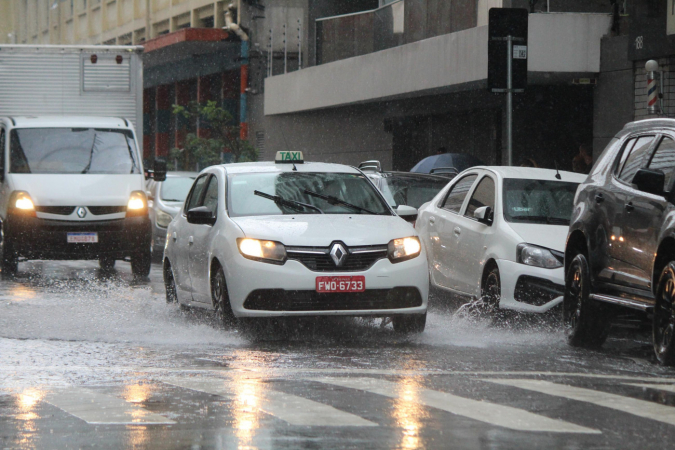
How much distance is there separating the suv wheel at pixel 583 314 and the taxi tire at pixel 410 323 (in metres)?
1.18

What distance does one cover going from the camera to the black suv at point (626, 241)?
Answer: 8859mm

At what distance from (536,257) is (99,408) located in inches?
209

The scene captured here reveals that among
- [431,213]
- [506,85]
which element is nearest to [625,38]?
[506,85]

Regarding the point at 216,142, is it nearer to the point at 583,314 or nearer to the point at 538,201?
the point at 538,201

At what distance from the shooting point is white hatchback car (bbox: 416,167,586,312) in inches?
442

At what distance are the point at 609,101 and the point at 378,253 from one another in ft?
41.3

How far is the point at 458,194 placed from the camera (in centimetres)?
1336

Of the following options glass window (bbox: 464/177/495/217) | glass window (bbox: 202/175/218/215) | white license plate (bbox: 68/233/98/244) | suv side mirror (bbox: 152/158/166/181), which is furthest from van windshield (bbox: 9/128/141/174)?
glass window (bbox: 464/177/495/217)

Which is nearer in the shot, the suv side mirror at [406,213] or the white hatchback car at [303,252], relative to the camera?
the white hatchback car at [303,252]

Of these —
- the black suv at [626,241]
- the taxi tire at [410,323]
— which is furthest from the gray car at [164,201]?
the black suv at [626,241]

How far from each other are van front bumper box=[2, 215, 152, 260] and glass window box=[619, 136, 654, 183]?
9808mm

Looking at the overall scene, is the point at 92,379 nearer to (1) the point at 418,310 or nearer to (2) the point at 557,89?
(1) the point at 418,310

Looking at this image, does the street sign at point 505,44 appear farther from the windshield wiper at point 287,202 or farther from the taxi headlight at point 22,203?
the taxi headlight at point 22,203

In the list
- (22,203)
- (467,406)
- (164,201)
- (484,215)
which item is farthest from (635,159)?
(164,201)
